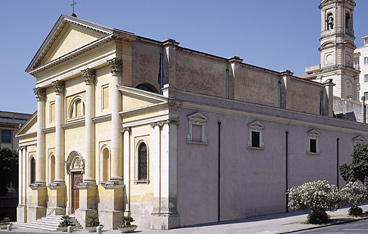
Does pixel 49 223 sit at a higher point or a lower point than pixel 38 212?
lower

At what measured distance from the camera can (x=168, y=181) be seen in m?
25.6

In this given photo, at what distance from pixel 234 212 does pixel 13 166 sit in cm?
2946

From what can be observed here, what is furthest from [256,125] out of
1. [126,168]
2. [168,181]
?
[126,168]

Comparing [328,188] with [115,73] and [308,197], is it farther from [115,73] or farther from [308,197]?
[115,73]

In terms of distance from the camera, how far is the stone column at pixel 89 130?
3171 cm

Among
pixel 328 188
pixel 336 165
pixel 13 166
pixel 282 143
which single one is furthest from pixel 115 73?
pixel 13 166

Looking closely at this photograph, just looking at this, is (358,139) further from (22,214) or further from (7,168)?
(7,168)

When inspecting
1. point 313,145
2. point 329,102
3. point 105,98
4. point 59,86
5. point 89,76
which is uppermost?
point 89,76

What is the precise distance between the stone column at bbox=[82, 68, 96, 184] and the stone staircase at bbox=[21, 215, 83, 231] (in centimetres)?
282

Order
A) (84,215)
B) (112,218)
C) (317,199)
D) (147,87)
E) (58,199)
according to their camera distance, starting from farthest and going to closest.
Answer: (58,199) → (147,87) → (84,215) → (112,218) → (317,199)

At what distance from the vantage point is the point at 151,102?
27.3 meters

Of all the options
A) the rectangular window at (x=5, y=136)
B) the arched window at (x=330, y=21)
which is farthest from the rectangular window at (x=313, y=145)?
the rectangular window at (x=5, y=136)

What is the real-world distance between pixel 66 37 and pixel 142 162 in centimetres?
1281

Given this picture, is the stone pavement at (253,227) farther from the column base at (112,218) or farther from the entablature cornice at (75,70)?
the entablature cornice at (75,70)
